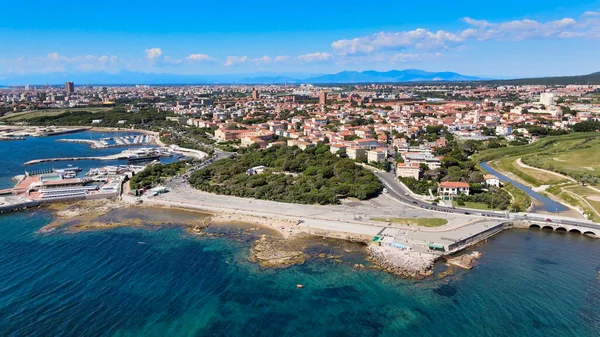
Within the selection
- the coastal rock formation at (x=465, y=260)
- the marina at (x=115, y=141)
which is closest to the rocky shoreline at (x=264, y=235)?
the coastal rock formation at (x=465, y=260)

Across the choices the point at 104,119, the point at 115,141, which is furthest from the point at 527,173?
the point at 104,119

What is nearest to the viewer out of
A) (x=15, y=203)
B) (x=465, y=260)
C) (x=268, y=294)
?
(x=268, y=294)

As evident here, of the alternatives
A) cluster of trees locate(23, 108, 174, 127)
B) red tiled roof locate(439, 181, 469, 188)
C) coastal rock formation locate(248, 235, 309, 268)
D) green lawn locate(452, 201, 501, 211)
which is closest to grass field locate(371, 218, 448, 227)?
green lawn locate(452, 201, 501, 211)

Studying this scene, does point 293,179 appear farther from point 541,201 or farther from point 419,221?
point 541,201

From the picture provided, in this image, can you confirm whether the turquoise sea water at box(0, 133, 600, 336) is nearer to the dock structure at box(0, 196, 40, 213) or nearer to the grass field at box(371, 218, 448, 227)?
the grass field at box(371, 218, 448, 227)

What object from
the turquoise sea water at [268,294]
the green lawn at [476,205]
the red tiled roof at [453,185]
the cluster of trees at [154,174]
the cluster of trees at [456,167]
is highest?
the cluster of trees at [456,167]

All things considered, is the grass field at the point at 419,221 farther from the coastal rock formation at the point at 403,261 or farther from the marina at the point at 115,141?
the marina at the point at 115,141
